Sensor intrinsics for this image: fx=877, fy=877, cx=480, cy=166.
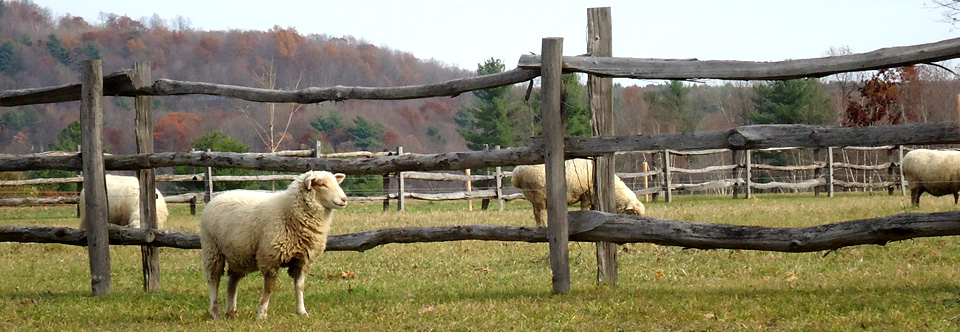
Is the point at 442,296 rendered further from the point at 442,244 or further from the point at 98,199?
the point at 442,244

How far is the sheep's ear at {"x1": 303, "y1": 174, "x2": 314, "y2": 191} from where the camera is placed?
6988 millimetres

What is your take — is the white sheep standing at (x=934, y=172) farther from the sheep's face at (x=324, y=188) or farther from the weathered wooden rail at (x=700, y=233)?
the sheep's face at (x=324, y=188)

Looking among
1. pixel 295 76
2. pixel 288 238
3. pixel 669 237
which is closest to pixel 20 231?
pixel 288 238

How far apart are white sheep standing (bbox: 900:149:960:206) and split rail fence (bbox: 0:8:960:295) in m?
11.8

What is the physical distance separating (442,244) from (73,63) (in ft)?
296

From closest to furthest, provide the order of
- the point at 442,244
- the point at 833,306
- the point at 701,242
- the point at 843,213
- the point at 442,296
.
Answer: the point at 833,306 → the point at 701,242 → the point at 442,296 → the point at 442,244 → the point at 843,213

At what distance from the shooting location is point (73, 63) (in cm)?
9150

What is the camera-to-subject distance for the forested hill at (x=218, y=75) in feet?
240

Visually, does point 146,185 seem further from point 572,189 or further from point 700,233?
point 572,189

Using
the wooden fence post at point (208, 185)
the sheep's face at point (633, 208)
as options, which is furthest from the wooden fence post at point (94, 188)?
the wooden fence post at point (208, 185)

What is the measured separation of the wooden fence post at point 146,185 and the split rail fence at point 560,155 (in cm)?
1

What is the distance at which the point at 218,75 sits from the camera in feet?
294

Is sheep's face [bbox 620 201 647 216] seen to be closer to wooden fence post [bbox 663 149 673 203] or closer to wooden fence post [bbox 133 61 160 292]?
wooden fence post [bbox 133 61 160 292]

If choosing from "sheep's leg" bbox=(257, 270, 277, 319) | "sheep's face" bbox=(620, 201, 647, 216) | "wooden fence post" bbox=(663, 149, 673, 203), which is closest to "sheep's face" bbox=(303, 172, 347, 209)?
"sheep's leg" bbox=(257, 270, 277, 319)
